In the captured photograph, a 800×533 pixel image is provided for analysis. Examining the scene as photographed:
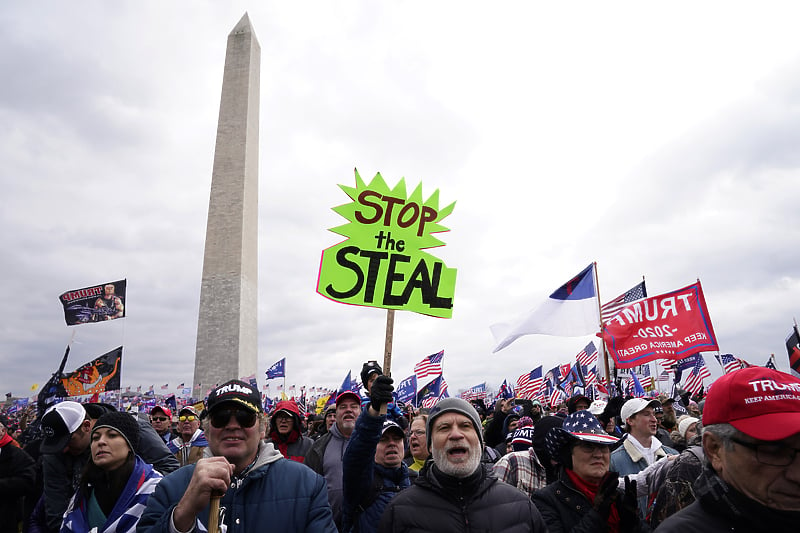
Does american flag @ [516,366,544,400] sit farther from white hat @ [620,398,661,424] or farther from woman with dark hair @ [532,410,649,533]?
woman with dark hair @ [532,410,649,533]

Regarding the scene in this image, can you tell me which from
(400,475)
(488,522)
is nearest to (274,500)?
(488,522)

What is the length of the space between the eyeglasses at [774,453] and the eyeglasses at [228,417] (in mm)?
1753

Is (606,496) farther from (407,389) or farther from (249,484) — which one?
(407,389)

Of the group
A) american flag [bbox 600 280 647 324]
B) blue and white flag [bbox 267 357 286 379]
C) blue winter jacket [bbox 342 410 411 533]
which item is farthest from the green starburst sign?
blue and white flag [bbox 267 357 286 379]

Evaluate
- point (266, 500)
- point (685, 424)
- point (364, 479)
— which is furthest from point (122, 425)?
point (685, 424)

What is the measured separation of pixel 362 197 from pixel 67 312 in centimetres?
1301

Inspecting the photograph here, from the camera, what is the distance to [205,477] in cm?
175

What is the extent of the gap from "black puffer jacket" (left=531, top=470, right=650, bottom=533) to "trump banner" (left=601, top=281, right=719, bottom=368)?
275 inches

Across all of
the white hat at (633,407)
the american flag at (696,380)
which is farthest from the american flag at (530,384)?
the white hat at (633,407)

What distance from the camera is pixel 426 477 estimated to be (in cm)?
253

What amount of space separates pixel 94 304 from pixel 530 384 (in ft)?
42.8

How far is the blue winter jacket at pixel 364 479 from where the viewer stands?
281 cm

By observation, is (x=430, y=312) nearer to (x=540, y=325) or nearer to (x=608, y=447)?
(x=608, y=447)

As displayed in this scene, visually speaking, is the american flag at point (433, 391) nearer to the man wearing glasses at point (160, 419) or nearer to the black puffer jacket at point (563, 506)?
the man wearing glasses at point (160, 419)
